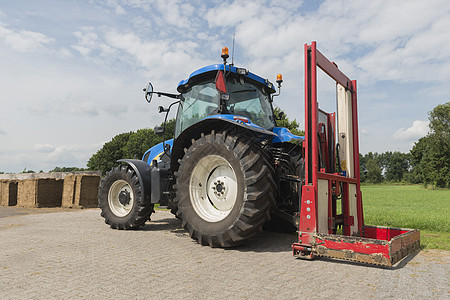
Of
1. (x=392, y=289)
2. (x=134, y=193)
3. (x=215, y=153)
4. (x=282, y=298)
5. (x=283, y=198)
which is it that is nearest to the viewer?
(x=282, y=298)

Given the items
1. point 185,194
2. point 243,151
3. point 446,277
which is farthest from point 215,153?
point 446,277

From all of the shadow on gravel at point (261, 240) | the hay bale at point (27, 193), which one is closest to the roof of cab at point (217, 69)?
the shadow on gravel at point (261, 240)

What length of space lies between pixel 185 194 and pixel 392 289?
3253mm

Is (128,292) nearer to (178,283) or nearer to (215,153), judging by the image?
(178,283)

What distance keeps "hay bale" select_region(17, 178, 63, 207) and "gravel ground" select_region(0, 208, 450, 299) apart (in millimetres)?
9304

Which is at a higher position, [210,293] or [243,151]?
[243,151]

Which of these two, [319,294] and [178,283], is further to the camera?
[178,283]

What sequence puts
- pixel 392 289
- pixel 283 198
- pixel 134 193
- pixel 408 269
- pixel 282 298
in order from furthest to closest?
pixel 134 193 → pixel 283 198 → pixel 408 269 → pixel 392 289 → pixel 282 298

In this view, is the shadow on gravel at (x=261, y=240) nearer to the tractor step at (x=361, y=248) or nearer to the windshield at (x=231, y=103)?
the tractor step at (x=361, y=248)

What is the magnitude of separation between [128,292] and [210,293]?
0.75 m

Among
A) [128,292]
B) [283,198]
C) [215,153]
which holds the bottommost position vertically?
[128,292]

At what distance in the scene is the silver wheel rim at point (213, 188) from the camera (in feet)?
17.1

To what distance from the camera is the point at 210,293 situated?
2.99m

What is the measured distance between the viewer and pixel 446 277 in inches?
136
